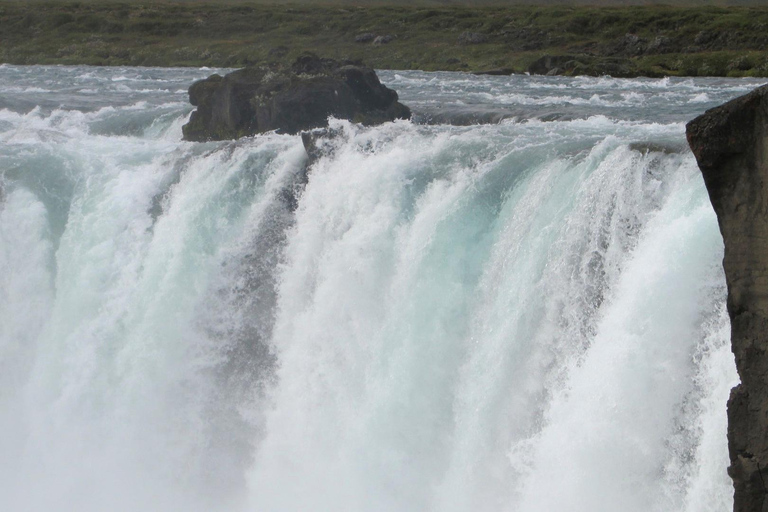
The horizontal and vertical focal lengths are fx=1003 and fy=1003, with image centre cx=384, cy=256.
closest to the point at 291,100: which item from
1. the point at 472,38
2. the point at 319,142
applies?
the point at 319,142

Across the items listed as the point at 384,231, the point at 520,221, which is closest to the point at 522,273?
the point at 520,221

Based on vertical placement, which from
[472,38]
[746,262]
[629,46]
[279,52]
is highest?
[279,52]

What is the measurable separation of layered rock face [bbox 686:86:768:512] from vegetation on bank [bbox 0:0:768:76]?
37.2 m

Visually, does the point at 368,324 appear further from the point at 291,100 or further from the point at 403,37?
the point at 403,37

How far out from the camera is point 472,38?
67.2 metres

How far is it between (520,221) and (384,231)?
2.36 metres

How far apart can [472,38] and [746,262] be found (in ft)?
197

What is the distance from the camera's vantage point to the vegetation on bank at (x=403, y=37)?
5238 cm

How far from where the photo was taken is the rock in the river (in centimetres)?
2298

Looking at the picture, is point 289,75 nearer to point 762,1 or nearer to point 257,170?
point 257,170

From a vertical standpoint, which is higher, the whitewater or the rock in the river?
the rock in the river

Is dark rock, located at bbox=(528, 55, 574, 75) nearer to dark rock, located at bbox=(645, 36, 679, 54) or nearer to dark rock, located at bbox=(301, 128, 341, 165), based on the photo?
dark rock, located at bbox=(645, 36, 679, 54)

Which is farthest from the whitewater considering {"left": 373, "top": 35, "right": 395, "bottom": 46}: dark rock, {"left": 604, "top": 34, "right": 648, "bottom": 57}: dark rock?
{"left": 373, "top": 35, "right": 395, "bottom": 46}: dark rock

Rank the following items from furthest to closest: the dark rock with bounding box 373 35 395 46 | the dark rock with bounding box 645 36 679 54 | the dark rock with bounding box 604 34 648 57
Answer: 1. the dark rock with bounding box 373 35 395 46
2. the dark rock with bounding box 604 34 648 57
3. the dark rock with bounding box 645 36 679 54
